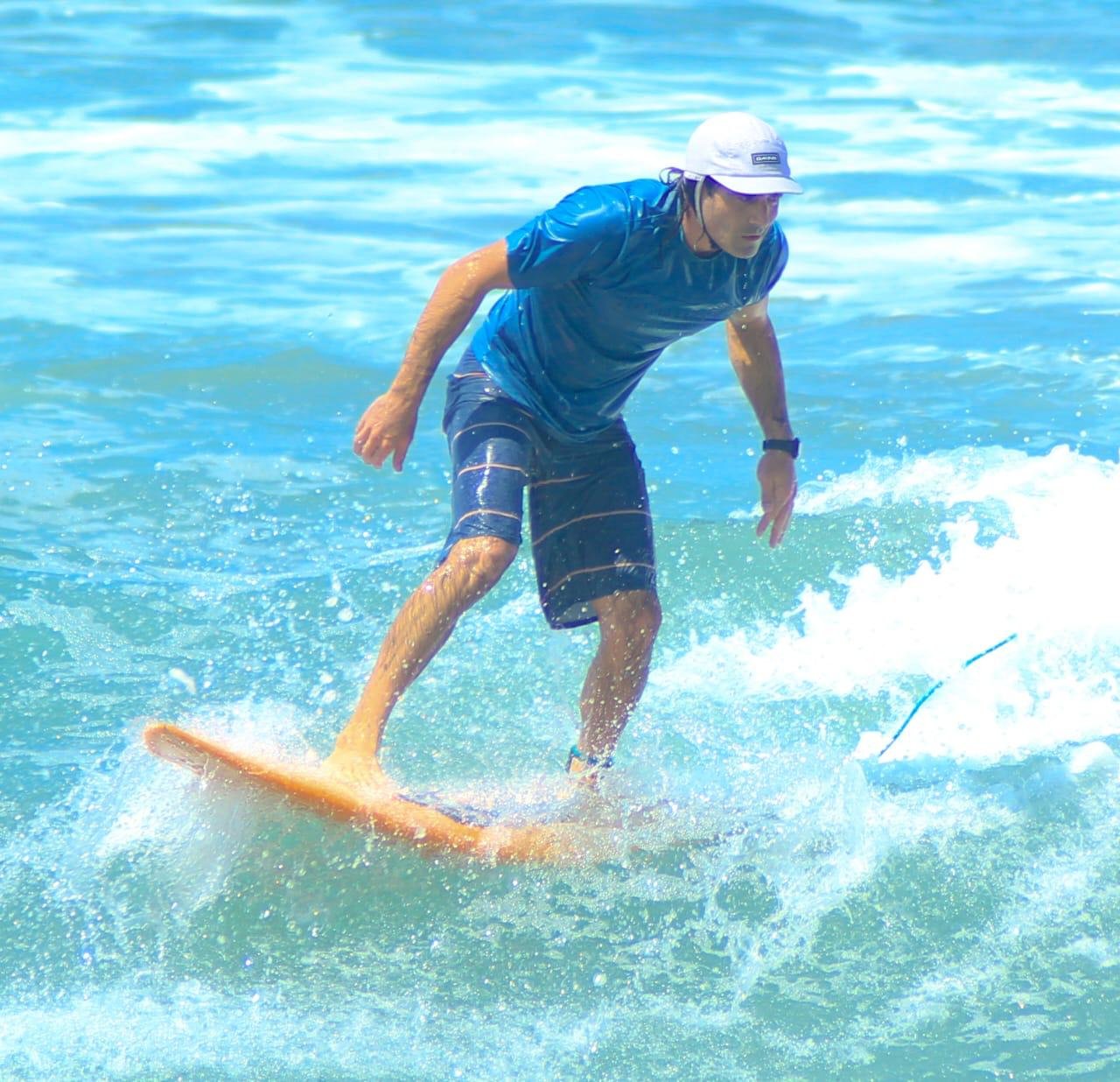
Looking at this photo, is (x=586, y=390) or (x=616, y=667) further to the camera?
(x=616, y=667)

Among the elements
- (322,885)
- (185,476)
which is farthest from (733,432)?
(322,885)

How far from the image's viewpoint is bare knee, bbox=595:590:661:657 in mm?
4883

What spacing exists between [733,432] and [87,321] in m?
4.18

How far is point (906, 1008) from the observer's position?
13.0 ft

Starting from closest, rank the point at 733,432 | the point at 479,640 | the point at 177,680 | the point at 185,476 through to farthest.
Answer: the point at 177,680
the point at 479,640
the point at 185,476
the point at 733,432

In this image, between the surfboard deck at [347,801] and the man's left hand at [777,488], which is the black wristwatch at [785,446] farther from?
the surfboard deck at [347,801]

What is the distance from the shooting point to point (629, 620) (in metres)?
4.89

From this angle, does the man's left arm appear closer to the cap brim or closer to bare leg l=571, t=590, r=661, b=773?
bare leg l=571, t=590, r=661, b=773

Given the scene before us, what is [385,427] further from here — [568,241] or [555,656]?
[555,656]

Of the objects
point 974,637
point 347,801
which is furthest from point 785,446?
point 347,801

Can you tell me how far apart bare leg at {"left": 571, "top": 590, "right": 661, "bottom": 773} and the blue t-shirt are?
51 cm

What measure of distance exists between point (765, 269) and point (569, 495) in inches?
34.3

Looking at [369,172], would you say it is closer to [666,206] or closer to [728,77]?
[728,77]

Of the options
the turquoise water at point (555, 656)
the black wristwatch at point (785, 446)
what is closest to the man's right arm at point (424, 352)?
the turquoise water at point (555, 656)
